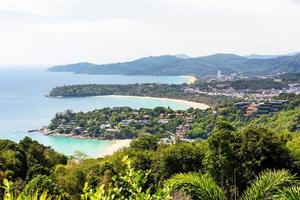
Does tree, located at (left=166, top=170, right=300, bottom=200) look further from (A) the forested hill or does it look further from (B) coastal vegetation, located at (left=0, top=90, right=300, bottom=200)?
(A) the forested hill

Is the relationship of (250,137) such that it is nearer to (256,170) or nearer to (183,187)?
(256,170)

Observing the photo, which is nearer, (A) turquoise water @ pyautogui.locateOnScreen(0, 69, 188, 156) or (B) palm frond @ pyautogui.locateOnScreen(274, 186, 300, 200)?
(B) palm frond @ pyautogui.locateOnScreen(274, 186, 300, 200)

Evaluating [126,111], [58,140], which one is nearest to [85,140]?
[58,140]

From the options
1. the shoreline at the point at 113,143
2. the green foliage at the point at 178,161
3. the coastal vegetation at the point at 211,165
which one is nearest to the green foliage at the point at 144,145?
the coastal vegetation at the point at 211,165

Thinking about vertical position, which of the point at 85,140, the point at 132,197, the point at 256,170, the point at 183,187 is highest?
the point at 132,197

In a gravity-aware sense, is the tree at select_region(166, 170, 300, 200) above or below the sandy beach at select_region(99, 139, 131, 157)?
above

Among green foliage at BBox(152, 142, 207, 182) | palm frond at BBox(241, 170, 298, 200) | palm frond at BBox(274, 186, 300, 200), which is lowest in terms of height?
green foliage at BBox(152, 142, 207, 182)

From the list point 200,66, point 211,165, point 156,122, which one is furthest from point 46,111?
point 200,66

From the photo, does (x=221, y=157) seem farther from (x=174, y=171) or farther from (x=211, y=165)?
(x=174, y=171)

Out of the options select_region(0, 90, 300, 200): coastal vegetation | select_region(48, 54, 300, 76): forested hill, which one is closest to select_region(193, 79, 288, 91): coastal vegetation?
select_region(48, 54, 300, 76): forested hill
